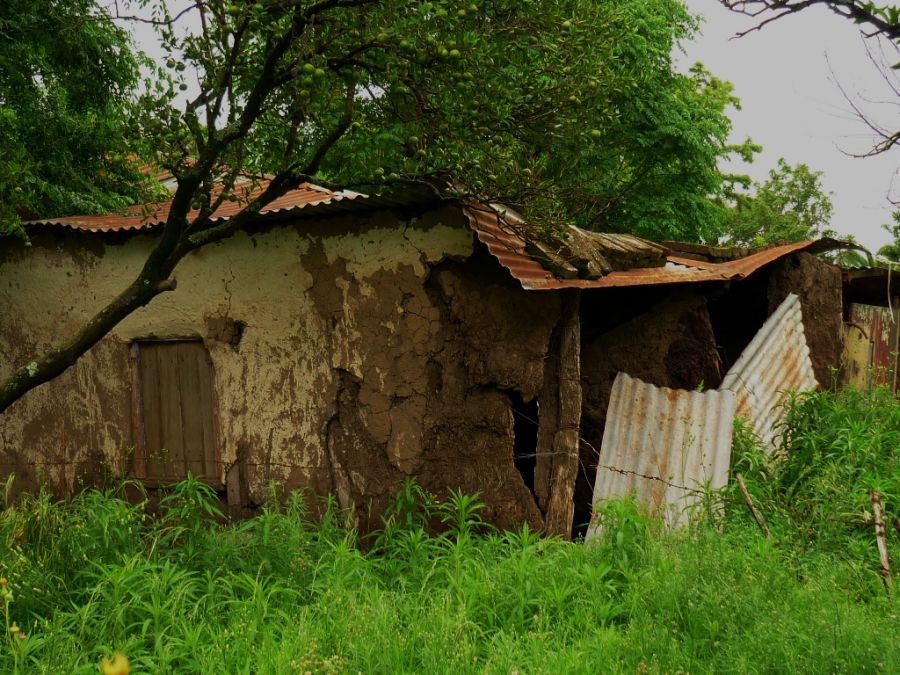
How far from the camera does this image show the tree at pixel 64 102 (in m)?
8.32

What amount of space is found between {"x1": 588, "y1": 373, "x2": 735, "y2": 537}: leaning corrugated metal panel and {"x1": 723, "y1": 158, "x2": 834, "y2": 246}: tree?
60.3 feet

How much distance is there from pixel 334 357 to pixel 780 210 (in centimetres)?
2447

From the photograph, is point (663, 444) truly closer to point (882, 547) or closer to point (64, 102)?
point (882, 547)

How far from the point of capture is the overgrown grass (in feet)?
11.5

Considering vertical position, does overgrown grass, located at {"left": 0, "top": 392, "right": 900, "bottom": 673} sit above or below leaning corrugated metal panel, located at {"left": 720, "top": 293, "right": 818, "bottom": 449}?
below

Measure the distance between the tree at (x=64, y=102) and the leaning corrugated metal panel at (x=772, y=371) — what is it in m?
6.15

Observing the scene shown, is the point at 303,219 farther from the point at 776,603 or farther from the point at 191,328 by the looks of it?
the point at 776,603

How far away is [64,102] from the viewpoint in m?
8.95

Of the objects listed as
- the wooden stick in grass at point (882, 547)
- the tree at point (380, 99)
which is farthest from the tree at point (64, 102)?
the wooden stick in grass at point (882, 547)

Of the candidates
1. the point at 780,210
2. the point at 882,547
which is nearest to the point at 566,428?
the point at 882,547

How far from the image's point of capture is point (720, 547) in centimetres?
432

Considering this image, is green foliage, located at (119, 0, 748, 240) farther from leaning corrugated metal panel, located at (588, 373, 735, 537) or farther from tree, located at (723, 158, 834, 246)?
tree, located at (723, 158, 834, 246)

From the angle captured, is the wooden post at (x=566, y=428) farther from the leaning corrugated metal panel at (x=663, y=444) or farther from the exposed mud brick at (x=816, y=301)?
the exposed mud brick at (x=816, y=301)

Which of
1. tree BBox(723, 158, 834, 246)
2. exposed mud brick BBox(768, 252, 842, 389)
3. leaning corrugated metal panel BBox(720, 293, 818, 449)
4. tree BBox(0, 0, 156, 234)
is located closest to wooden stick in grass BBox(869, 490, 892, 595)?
leaning corrugated metal panel BBox(720, 293, 818, 449)
